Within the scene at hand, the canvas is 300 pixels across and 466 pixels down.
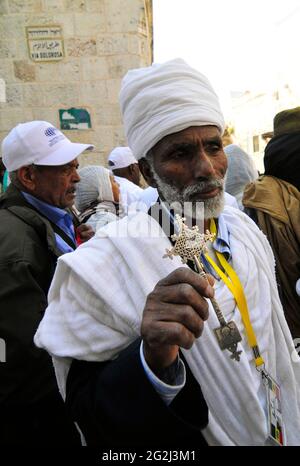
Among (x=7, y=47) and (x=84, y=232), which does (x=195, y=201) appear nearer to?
(x=84, y=232)

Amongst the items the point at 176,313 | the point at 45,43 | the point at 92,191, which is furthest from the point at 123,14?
the point at 176,313

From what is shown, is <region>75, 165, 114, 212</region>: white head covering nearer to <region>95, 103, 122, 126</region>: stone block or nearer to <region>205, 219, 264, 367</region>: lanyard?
<region>205, 219, 264, 367</region>: lanyard

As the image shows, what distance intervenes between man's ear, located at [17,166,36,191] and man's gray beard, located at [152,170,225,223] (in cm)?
126

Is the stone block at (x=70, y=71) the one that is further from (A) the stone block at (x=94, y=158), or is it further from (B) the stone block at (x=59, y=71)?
(A) the stone block at (x=94, y=158)

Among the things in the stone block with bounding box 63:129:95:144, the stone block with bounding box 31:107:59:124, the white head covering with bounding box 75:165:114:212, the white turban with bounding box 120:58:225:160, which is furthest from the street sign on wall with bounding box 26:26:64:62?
the white turban with bounding box 120:58:225:160

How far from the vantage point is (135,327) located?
118 centimetres

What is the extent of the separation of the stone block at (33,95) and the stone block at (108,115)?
3.02ft

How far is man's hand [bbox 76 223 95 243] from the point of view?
2682 millimetres

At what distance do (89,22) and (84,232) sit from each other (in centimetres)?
453

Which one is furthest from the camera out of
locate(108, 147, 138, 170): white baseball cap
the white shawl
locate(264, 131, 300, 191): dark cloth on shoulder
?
locate(108, 147, 138, 170): white baseball cap

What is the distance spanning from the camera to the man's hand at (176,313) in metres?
0.92
